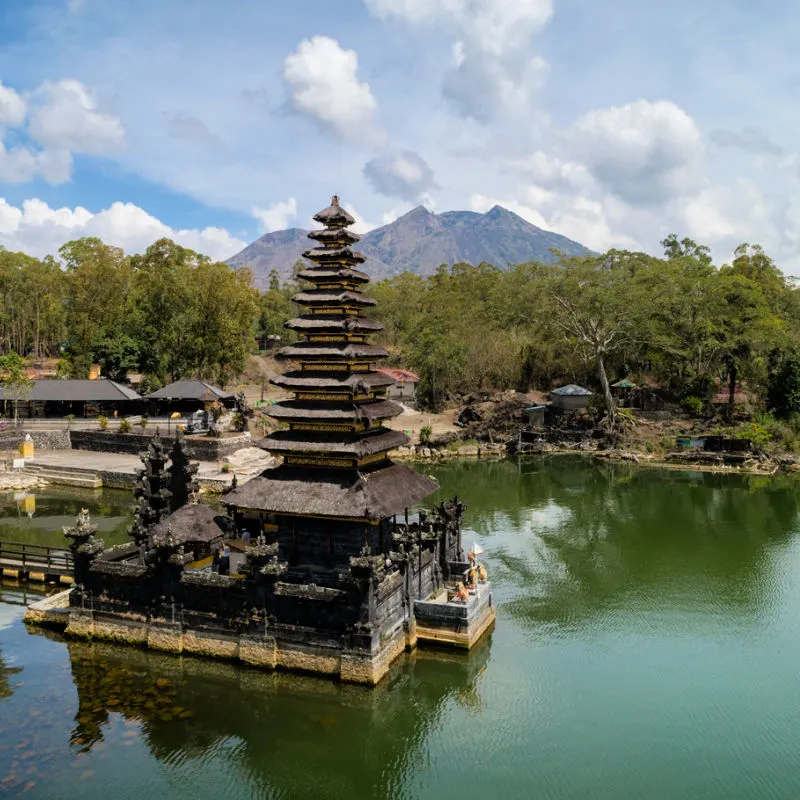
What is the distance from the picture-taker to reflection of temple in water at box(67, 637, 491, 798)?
1315cm

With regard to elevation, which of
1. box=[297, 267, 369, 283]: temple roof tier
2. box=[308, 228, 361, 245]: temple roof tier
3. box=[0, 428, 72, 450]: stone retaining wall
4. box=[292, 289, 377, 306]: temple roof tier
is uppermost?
box=[308, 228, 361, 245]: temple roof tier

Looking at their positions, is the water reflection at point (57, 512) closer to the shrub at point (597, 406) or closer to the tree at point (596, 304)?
the tree at point (596, 304)

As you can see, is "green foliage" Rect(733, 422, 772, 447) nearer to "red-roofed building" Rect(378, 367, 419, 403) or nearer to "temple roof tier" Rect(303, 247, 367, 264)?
"red-roofed building" Rect(378, 367, 419, 403)

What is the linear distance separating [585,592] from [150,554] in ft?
43.7

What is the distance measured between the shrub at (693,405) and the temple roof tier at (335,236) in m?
40.8

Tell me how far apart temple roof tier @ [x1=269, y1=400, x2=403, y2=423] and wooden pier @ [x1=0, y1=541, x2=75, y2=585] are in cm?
905

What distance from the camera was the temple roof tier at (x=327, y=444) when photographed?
1794cm

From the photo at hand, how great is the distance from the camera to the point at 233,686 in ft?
51.8

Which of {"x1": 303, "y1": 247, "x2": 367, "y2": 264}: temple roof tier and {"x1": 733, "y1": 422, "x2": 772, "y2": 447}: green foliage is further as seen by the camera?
{"x1": 733, "y1": 422, "x2": 772, "y2": 447}: green foliage

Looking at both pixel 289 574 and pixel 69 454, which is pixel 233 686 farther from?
pixel 69 454

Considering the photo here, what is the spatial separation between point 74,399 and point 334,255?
122 feet

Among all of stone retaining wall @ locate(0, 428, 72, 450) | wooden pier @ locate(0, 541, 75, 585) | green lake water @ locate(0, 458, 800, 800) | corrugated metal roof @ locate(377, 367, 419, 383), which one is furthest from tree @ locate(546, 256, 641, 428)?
wooden pier @ locate(0, 541, 75, 585)

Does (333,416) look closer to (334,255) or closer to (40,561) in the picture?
(334,255)

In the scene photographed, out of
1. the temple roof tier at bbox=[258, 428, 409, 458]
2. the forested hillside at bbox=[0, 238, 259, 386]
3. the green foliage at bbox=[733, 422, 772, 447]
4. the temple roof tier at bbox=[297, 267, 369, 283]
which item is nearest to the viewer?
the temple roof tier at bbox=[258, 428, 409, 458]
